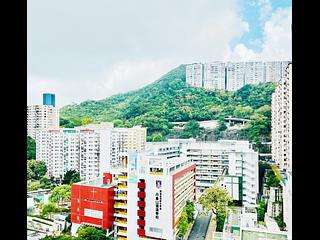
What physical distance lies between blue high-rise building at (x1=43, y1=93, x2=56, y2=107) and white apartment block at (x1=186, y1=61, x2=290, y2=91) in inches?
22.9

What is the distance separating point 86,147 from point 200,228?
0.59 meters

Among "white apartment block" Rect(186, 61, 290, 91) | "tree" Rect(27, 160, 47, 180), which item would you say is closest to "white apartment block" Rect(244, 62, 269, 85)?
"white apartment block" Rect(186, 61, 290, 91)

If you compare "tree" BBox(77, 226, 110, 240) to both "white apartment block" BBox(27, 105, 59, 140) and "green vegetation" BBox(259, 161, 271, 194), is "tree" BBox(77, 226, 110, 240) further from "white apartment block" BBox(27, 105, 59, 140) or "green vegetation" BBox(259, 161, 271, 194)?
"green vegetation" BBox(259, 161, 271, 194)

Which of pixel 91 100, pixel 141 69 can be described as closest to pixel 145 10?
pixel 141 69

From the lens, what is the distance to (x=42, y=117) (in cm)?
133

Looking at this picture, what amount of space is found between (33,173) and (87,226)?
326mm

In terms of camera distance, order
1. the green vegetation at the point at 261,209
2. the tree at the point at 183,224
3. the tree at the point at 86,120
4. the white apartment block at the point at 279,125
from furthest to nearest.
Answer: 1. the tree at the point at 86,120
2. the tree at the point at 183,224
3. the green vegetation at the point at 261,209
4. the white apartment block at the point at 279,125

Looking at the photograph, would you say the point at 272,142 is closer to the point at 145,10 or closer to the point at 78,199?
the point at 145,10

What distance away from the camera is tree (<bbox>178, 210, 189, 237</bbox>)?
125 cm

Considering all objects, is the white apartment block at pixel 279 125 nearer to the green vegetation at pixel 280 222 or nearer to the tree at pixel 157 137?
the green vegetation at pixel 280 222

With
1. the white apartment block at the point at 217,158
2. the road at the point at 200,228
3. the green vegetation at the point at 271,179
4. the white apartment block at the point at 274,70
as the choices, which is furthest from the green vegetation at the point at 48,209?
the white apartment block at the point at 274,70

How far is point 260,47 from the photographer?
119cm

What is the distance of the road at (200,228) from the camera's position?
1224mm

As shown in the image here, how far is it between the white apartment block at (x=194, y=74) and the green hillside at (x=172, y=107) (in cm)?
2
